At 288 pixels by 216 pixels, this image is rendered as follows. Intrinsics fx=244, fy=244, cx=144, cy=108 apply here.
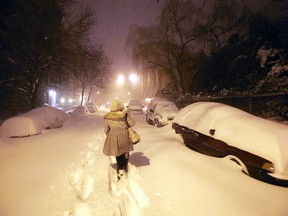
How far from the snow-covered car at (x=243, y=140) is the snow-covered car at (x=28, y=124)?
23.0 feet

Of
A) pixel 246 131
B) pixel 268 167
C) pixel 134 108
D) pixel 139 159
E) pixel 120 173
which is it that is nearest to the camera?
pixel 268 167

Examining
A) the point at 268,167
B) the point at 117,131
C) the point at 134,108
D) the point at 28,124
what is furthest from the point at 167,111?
the point at 134,108

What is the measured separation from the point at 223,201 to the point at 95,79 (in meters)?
39.1

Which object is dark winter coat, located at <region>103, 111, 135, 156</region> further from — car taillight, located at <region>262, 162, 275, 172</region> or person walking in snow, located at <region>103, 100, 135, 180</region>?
car taillight, located at <region>262, 162, 275, 172</region>

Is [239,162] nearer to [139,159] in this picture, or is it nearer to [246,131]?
[246,131]

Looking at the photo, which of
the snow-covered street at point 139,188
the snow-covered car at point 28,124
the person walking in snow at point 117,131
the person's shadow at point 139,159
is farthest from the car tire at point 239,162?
the snow-covered car at point 28,124

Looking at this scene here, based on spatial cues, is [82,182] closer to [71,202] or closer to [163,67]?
[71,202]

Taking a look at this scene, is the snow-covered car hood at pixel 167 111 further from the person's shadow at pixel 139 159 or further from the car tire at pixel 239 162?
the car tire at pixel 239 162

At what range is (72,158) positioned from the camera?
7238 mm

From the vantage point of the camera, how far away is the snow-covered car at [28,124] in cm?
1038

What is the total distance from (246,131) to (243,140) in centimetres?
25

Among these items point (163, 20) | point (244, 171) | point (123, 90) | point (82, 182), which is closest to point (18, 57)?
point (163, 20)

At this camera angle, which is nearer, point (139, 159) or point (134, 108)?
point (139, 159)

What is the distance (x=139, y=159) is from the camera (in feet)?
21.9
